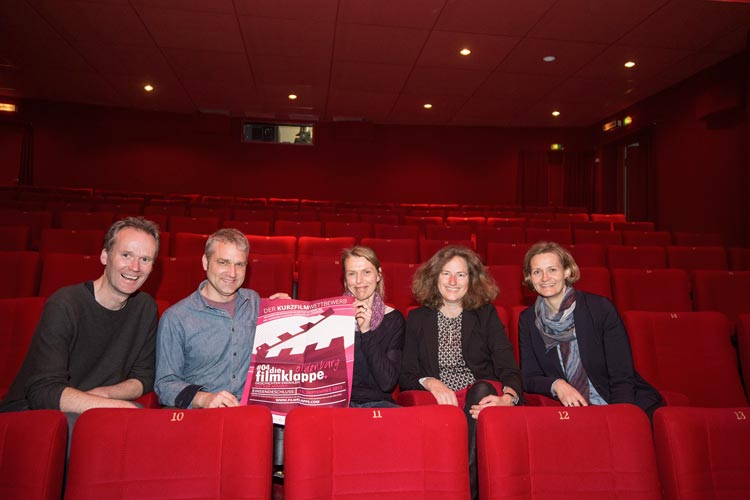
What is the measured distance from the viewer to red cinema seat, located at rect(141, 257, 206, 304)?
2.96m

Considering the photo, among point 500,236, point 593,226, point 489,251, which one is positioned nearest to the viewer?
Result: point 489,251

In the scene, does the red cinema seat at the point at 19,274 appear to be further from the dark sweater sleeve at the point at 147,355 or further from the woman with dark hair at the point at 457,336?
the woman with dark hair at the point at 457,336

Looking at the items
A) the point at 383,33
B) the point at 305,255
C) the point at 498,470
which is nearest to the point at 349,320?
the point at 498,470

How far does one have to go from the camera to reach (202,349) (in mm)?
1622

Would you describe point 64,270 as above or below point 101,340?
above

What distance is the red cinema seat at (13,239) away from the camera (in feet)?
11.2

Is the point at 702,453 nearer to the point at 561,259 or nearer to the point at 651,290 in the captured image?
the point at 561,259

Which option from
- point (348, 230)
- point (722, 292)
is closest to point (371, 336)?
point (722, 292)

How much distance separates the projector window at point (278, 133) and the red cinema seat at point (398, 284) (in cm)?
727

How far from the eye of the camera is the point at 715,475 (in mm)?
1104

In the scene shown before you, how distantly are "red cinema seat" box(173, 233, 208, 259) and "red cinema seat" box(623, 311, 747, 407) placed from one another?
10.0 feet

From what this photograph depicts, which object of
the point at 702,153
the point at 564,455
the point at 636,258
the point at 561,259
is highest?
the point at 702,153

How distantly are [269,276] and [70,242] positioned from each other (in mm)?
1809

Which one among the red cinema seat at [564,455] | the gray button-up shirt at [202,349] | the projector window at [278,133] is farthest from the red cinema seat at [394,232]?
the projector window at [278,133]
